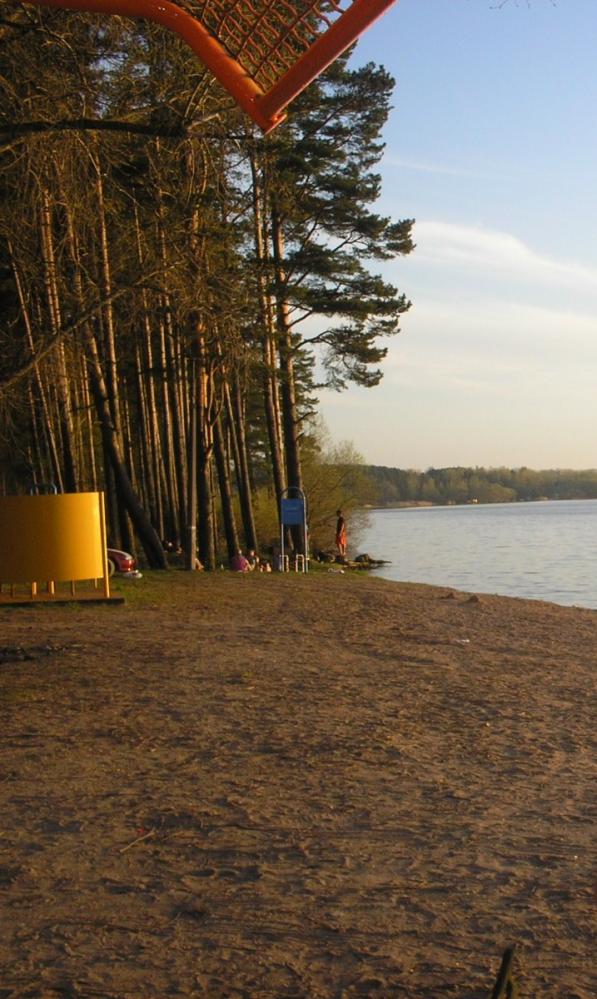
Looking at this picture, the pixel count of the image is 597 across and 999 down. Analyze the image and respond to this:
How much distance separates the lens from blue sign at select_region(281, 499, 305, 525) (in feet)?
87.2

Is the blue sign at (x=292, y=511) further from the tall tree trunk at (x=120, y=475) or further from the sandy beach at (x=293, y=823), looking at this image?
the sandy beach at (x=293, y=823)

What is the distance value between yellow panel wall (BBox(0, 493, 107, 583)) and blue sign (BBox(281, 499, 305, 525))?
13.8 m

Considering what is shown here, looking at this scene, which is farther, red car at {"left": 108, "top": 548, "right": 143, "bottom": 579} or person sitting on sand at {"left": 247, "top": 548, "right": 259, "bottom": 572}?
person sitting on sand at {"left": 247, "top": 548, "right": 259, "bottom": 572}

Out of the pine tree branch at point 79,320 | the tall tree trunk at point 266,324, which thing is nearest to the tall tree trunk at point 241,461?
the tall tree trunk at point 266,324

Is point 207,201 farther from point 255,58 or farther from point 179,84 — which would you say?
point 255,58

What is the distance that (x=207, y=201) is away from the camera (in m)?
14.8

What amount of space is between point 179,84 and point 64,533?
4.86 m

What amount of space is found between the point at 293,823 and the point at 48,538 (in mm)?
8211

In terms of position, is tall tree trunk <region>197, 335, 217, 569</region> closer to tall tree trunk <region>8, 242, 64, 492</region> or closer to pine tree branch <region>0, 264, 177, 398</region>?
tall tree trunk <region>8, 242, 64, 492</region>

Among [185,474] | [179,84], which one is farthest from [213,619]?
[185,474]

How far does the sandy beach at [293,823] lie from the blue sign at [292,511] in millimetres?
16400

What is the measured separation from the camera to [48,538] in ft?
41.1

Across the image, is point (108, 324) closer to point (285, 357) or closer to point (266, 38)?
point (285, 357)

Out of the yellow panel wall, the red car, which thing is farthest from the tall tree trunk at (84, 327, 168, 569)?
the yellow panel wall
